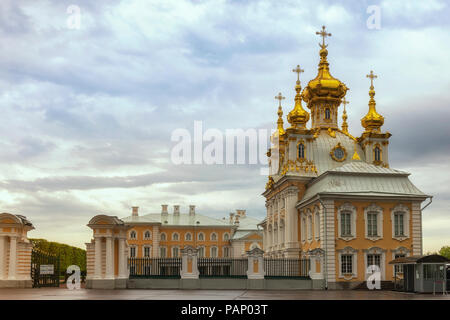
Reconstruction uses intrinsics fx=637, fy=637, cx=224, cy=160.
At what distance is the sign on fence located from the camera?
35062mm

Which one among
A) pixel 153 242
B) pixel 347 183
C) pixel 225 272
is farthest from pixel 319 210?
pixel 153 242

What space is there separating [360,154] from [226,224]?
49856mm

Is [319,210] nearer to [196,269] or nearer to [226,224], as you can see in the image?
[196,269]

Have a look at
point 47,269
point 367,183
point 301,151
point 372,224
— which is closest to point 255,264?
point 372,224

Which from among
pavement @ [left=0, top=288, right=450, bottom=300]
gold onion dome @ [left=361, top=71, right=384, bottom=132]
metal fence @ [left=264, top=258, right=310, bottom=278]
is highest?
gold onion dome @ [left=361, top=71, right=384, bottom=132]

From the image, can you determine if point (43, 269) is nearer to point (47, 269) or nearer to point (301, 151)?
point (47, 269)

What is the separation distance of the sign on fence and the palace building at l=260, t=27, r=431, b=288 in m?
14.6

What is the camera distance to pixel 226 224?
A: 322 ft

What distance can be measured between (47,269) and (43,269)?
0.37m

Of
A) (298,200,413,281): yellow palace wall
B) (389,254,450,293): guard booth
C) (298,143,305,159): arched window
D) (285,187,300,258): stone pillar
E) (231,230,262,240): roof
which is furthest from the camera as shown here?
(231,230,262,240): roof

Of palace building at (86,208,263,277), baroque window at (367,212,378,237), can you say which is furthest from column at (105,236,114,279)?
palace building at (86,208,263,277)

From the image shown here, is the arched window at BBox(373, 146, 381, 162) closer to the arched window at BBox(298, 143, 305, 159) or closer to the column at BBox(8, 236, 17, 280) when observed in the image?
the arched window at BBox(298, 143, 305, 159)

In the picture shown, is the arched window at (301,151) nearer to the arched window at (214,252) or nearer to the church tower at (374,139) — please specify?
the church tower at (374,139)

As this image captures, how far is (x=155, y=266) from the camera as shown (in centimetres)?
3659
